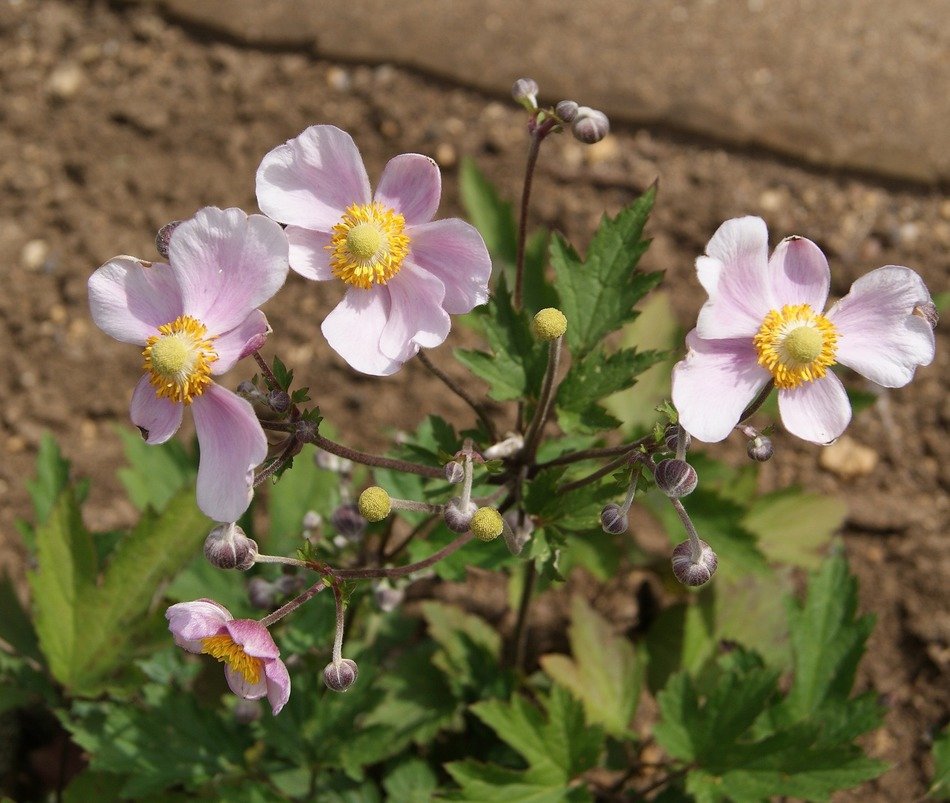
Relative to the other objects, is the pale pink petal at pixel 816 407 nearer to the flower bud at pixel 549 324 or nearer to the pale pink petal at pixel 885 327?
the pale pink petal at pixel 885 327

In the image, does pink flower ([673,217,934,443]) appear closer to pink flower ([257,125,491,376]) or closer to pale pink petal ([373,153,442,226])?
pink flower ([257,125,491,376])

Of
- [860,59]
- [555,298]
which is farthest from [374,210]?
[860,59]

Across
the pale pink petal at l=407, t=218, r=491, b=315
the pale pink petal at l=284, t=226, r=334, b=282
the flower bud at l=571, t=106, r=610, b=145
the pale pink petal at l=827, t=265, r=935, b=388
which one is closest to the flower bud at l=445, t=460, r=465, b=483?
the pale pink petal at l=407, t=218, r=491, b=315

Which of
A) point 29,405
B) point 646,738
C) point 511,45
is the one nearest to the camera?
point 646,738

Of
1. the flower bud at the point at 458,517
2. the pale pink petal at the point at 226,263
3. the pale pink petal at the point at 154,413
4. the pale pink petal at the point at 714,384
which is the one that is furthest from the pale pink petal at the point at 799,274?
the pale pink petal at the point at 154,413

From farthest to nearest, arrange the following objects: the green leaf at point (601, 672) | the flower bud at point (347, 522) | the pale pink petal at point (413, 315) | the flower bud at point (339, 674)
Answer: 1. the green leaf at point (601, 672)
2. the flower bud at point (347, 522)
3. the pale pink petal at point (413, 315)
4. the flower bud at point (339, 674)

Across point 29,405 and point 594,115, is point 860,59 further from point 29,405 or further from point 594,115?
point 29,405
